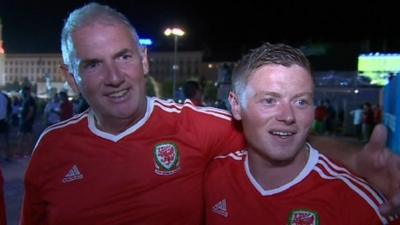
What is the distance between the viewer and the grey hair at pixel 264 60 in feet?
7.06

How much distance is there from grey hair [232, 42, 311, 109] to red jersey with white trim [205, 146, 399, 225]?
0.38 meters

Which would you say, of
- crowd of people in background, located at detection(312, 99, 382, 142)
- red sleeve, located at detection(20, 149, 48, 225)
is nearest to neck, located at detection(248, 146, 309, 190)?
red sleeve, located at detection(20, 149, 48, 225)

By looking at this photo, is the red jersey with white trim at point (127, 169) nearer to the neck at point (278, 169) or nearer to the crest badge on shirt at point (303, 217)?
the neck at point (278, 169)

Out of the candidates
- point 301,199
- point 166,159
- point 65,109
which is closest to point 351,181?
point 301,199

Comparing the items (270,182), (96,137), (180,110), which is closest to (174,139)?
(180,110)

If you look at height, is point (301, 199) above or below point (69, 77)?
below

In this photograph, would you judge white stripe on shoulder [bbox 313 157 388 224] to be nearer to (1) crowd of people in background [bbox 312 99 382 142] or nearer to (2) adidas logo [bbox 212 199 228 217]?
(2) adidas logo [bbox 212 199 228 217]

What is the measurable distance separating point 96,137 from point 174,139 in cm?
40

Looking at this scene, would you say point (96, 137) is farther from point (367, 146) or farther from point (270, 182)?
point (367, 146)

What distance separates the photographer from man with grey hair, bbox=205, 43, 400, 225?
204 cm

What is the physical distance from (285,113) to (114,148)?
0.89 m

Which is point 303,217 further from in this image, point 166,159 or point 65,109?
point 65,109

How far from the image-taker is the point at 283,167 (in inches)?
86.2

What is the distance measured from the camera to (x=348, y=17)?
137ft
